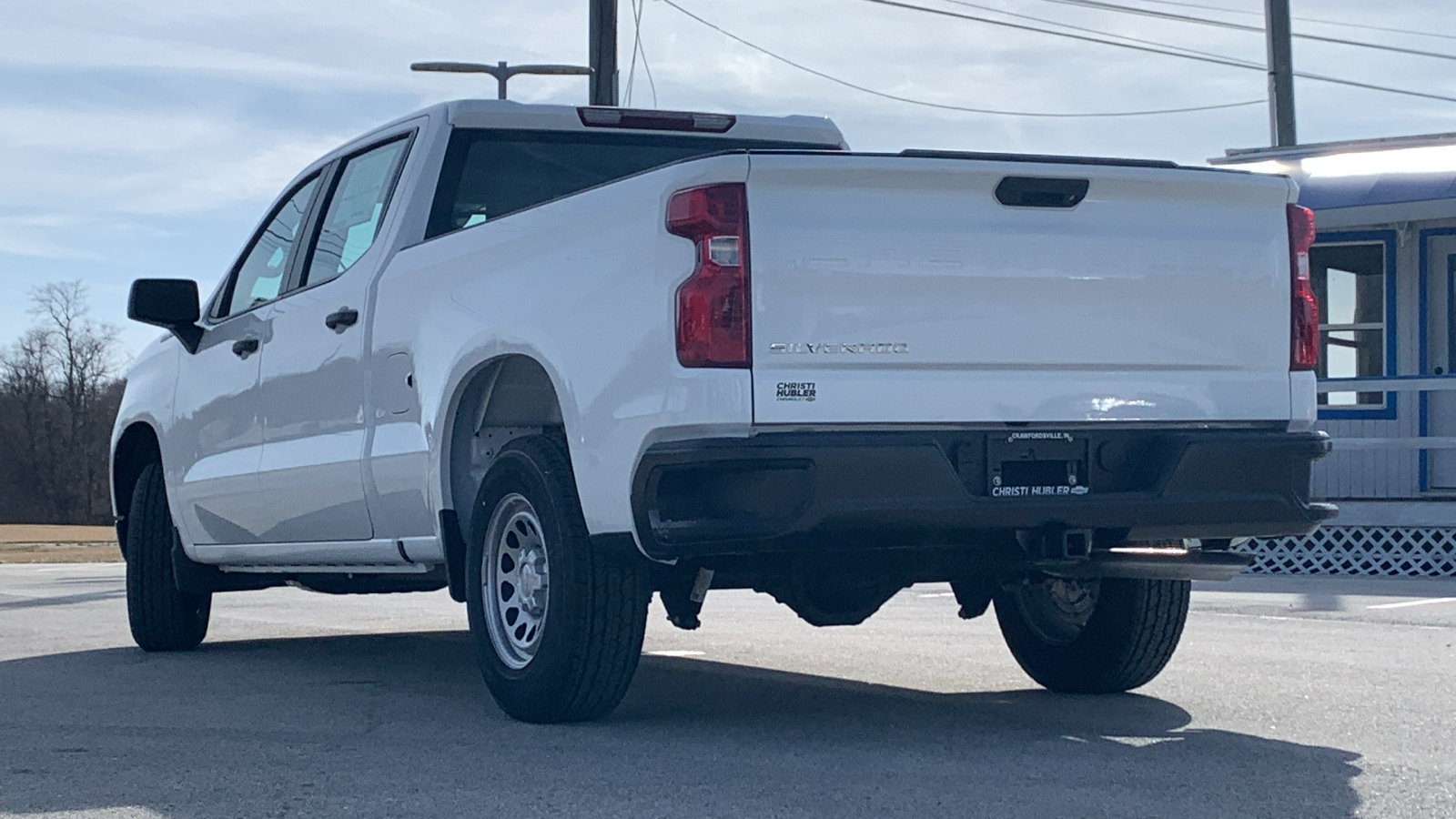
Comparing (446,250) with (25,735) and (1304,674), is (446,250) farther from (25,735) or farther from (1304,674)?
(1304,674)

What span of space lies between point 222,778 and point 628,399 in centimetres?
146

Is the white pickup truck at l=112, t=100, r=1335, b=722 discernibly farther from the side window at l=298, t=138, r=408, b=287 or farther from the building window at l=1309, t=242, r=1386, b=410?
the building window at l=1309, t=242, r=1386, b=410

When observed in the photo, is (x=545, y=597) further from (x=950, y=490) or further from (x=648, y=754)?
(x=950, y=490)

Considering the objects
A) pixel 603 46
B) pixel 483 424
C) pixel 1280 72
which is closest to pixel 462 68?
pixel 603 46

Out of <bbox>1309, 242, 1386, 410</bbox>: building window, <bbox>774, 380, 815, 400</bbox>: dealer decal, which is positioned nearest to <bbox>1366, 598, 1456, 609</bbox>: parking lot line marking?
<bbox>1309, 242, 1386, 410</bbox>: building window

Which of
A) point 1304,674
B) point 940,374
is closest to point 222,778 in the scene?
point 940,374

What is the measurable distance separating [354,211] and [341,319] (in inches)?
25.6

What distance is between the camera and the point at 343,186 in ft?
26.5

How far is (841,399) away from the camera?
5352 mm

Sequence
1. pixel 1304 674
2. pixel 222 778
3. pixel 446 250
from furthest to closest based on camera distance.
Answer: pixel 1304 674 < pixel 446 250 < pixel 222 778

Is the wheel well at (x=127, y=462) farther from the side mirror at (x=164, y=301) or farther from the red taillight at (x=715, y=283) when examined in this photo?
the red taillight at (x=715, y=283)

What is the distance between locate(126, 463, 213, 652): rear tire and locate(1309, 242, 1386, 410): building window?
40.4ft

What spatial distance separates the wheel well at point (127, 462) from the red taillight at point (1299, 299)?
5.63 metres

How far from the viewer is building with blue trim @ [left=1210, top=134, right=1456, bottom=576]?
55.8ft
